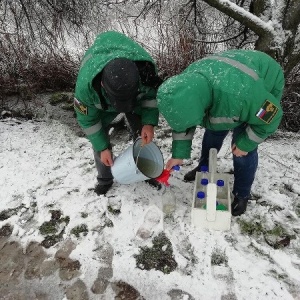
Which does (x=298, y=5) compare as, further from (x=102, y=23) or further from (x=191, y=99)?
(x=102, y=23)

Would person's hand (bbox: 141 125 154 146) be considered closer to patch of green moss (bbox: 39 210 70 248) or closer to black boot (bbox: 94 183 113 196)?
black boot (bbox: 94 183 113 196)

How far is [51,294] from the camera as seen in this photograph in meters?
1.85

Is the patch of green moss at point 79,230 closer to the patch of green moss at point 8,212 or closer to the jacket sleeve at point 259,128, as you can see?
the patch of green moss at point 8,212

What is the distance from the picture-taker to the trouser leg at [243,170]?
6.61 ft

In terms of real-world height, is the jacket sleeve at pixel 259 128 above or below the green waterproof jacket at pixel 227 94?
below

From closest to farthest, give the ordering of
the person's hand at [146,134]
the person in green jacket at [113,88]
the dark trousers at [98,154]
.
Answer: the person in green jacket at [113,88] → the person's hand at [146,134] → the dark trousers at [98,154]

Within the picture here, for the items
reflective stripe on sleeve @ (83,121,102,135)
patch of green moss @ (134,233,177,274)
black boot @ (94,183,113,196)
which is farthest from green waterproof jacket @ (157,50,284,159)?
black boot @ (94,183,113,196)

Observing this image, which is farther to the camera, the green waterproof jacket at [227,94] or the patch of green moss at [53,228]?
the patch of green moss at [53,228]

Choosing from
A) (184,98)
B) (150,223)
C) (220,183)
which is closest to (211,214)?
(220,183)

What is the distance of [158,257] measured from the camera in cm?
202

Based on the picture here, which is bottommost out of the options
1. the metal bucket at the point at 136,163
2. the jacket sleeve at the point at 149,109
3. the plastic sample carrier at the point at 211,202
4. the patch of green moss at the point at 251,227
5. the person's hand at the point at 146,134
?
the patch of green moss at the point at 251,227

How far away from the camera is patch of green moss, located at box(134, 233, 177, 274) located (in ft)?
6.44

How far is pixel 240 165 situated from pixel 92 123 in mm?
995

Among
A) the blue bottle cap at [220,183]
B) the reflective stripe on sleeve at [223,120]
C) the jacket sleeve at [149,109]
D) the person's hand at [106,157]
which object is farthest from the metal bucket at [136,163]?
the reflective stripe on sleeve at [223,120]
